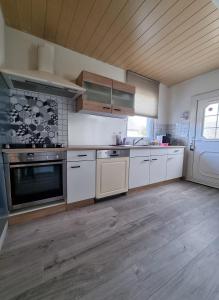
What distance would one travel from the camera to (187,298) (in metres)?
0.91

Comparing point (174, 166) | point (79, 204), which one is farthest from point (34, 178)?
point (174, 166)

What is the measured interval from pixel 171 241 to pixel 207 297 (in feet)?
1.62

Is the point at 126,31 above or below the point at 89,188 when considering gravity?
above

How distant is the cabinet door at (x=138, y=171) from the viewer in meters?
2.48

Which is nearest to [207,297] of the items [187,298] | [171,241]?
[187,298]

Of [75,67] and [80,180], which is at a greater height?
Answer: [75,67]

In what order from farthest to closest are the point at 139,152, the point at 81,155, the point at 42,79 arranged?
the point at 139,152
the point at 81,155
the point at 42,79

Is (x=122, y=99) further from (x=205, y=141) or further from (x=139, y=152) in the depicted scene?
(x=205, y=141)

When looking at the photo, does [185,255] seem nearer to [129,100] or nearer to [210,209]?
[210,209]

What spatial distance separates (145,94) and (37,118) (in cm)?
235

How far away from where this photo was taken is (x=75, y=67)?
2.39 metres

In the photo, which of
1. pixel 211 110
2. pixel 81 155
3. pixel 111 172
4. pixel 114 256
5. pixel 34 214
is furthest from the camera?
pixel 211 110

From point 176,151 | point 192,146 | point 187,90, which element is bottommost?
point 176,151

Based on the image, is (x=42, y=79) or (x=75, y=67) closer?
(x=42, y=79)
